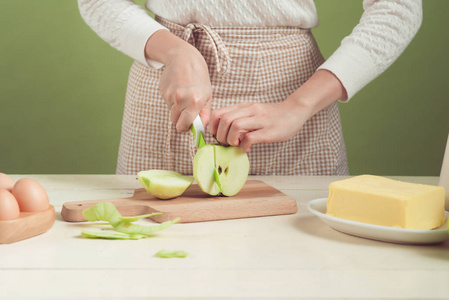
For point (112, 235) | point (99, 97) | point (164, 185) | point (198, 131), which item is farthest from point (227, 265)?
point (99, 97)

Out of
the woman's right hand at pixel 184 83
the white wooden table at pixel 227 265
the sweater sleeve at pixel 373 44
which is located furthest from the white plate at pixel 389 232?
the sweater sleeve at pixel 373 44

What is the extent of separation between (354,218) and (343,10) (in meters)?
1.48

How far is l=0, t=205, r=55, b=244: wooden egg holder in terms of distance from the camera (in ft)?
2.58

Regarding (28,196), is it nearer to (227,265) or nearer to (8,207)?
(8,207)

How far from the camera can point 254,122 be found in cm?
115

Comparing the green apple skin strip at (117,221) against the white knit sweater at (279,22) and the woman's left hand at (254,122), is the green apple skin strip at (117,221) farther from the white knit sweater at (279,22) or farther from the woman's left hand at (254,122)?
the white knit sweater at (279,22)

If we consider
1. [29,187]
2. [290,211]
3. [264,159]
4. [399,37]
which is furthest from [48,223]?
[399,37]

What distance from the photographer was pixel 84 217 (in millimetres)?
919

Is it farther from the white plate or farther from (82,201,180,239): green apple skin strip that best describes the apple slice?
the white plate

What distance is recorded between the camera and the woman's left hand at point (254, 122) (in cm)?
109

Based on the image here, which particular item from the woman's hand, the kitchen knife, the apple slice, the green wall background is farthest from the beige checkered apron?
the green wall background

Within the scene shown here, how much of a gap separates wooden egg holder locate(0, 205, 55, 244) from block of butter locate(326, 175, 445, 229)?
388mm

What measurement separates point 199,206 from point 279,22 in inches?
23.9

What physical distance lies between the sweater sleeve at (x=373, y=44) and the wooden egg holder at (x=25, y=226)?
0.71 m
